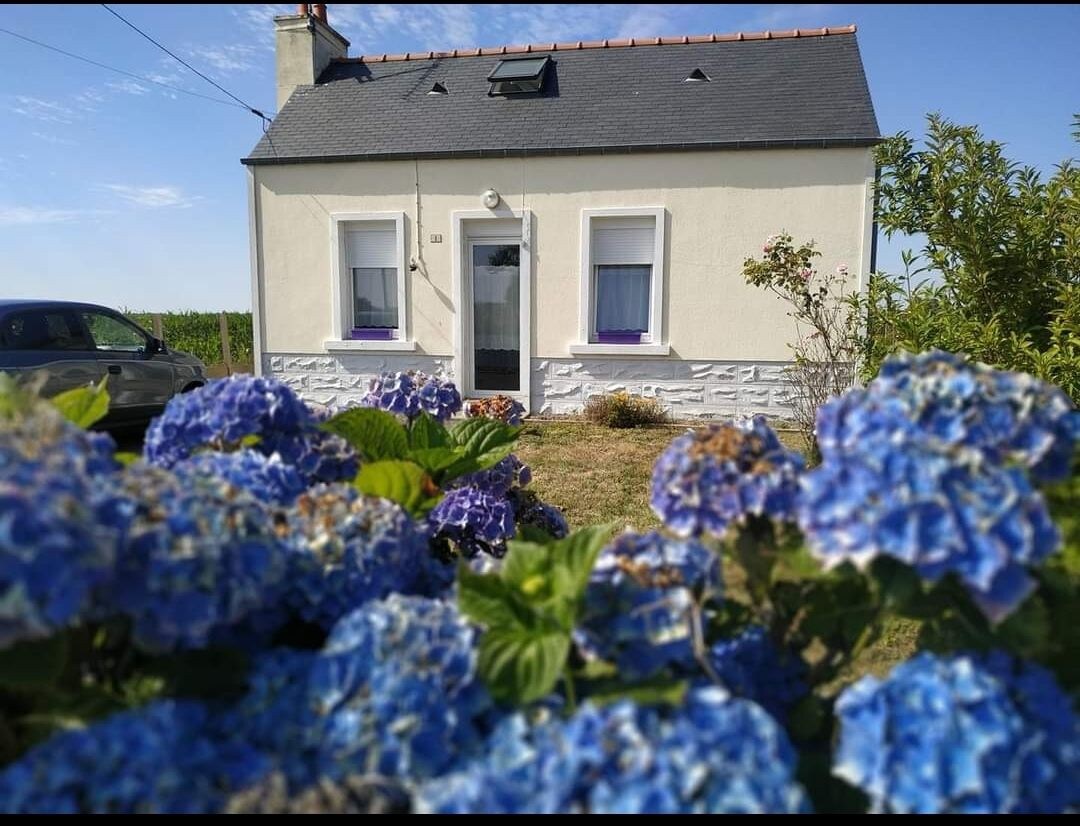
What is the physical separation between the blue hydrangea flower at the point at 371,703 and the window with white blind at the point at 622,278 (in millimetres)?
8017

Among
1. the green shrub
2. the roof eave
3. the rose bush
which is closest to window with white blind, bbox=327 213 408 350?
the roof eave

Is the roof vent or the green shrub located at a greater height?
the roof vent

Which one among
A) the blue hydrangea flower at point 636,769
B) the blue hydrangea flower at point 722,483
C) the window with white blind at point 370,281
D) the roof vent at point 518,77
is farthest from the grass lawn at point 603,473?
the roof vent at point 518,77

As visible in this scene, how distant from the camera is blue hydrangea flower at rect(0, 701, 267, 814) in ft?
2.73

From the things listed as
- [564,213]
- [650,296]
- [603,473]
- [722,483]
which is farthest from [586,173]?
[722,483]

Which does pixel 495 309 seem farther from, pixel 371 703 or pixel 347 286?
pixel 371 703

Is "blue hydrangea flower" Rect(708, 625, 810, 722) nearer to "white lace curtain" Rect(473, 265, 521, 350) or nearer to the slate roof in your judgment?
the slate roof

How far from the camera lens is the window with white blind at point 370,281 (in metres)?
9.55

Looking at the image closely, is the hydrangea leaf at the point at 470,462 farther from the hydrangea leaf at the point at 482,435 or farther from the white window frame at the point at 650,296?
the white window frame at the point at 650,296

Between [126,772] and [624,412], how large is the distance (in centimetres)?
782

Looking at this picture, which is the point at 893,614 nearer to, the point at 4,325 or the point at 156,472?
the point at 156,472

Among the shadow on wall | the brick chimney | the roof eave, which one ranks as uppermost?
the brick chimney

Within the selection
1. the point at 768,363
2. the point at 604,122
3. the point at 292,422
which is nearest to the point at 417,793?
the point at 292,422

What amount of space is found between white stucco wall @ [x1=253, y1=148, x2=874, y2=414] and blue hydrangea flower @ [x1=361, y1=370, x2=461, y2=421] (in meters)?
6.51
